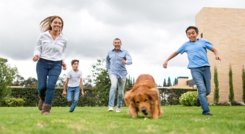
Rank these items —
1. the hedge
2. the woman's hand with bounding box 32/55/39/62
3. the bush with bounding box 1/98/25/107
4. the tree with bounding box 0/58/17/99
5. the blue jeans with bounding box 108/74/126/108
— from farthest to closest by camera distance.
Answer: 1. the hedge
2. the bush with bounding box 1/98/25/107
3. the tree with bounding box 0/58/17/99
4. the blue jeans with bounding box 108/74/126/108
5. the woman's hand with bounding box 32/55/39/62

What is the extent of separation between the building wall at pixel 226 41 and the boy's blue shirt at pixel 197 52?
16.9m

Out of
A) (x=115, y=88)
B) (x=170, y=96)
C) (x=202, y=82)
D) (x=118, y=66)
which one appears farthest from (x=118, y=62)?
(x=170, y=96)

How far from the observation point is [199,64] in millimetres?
8711

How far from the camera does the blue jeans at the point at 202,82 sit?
8570 mm

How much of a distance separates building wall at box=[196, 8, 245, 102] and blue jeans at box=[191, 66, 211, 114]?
1699 cm

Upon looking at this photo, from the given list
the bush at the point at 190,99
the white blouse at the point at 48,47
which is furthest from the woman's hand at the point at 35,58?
the bush at the point at 190,99

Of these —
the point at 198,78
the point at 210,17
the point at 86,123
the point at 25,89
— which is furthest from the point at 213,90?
the point at 86,123

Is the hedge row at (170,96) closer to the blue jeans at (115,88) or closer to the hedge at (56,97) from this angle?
the hedge at (56,97)

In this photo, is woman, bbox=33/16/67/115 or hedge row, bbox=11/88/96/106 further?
hedge row, bbox=11/88/96/106

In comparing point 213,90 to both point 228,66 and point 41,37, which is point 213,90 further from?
point 41,37

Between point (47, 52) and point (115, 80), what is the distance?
9.10 ft

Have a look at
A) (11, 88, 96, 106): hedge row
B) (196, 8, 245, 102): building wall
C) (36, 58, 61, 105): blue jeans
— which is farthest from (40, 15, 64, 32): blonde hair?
(196, 8, 245, 102): building wall

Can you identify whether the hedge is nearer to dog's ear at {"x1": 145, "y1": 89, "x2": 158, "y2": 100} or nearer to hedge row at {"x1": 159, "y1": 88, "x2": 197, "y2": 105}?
hedge row at {"x1": 159, "y1": 88, "x2": 197, "y2": 105}

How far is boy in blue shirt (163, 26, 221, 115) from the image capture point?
862 centimetres
